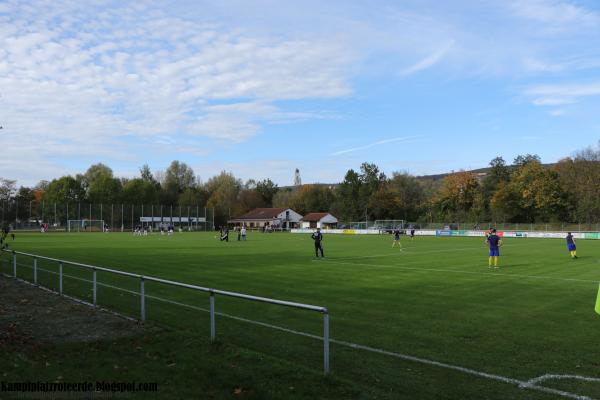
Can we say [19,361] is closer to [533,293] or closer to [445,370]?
[445,370]

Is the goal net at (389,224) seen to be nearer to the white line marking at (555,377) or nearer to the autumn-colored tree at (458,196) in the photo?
the autumn-colored tree at (458,196)

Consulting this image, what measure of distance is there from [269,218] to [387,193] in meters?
28.9

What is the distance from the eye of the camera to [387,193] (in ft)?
377

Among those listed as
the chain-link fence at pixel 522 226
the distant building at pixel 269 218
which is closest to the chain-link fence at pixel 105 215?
the distant building at pixel 269 218

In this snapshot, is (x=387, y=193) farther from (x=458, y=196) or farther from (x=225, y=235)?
(x=225, y=235)

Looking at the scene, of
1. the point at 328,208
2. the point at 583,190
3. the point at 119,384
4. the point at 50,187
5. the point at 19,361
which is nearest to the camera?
the point at 119,384

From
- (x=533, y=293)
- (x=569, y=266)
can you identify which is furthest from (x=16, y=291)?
(x=569, y=266)

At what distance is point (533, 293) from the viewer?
1527 centimetres

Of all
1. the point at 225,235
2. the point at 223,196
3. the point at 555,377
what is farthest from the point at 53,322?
the point at 223,196

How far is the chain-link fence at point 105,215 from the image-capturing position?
92.8m

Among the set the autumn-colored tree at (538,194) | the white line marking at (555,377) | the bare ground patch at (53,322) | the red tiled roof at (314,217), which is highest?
the autumn-colored tree at (538,194)

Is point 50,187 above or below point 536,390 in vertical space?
above

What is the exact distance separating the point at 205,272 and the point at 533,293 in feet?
40.7

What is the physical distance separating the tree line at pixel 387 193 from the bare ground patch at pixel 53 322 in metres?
85.4
